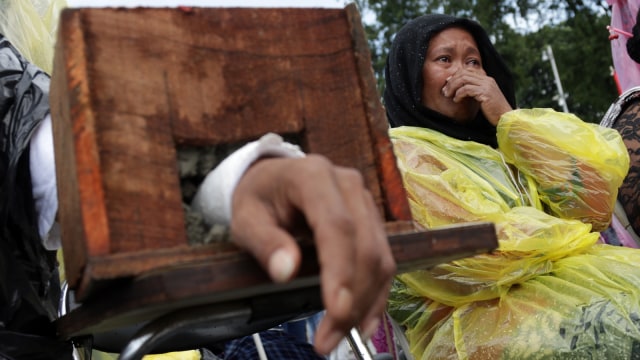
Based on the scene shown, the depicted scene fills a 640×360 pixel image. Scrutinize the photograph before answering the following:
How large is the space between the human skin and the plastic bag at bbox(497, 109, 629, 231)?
4.2 inches

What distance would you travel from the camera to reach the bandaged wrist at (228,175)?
1.13 metres

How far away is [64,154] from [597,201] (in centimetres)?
168

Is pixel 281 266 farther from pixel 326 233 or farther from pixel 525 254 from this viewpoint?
pixel 525 254

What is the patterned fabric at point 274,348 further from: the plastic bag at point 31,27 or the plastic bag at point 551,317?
the plastic bag at point 31,27

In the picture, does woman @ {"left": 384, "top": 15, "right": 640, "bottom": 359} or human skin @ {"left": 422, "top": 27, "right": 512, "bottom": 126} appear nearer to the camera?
woman @ {"left": 384, "top": 15, "right": 640, "bottom": 359}

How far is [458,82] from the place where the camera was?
256 centimetres

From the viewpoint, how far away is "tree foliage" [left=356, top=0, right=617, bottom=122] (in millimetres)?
11406

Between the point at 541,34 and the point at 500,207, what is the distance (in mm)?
12243

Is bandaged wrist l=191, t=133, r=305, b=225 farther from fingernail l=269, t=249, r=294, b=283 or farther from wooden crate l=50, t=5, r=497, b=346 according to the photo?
fingernail l=269, t=249, r=294, b=283

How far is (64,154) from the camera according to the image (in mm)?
1236

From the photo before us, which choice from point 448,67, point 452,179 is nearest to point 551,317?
point 452,179

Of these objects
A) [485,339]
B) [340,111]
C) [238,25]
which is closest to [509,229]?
[485,339]

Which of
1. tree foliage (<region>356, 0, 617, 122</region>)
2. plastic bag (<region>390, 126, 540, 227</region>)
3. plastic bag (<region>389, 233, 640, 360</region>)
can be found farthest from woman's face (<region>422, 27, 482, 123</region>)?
tree foliage (<region>356, 0, 617, 122</region>)

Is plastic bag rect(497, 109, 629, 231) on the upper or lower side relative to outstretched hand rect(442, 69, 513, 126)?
lower
